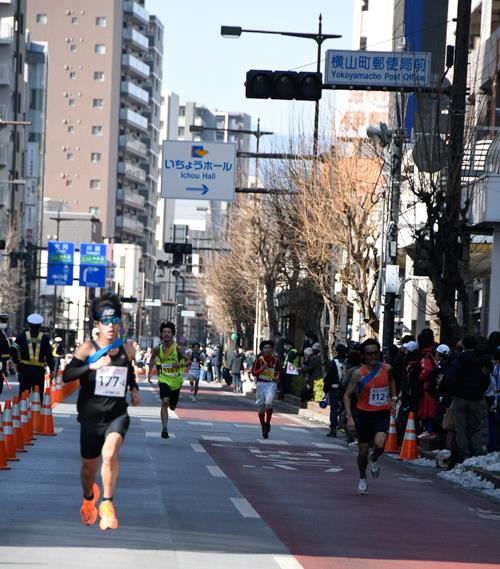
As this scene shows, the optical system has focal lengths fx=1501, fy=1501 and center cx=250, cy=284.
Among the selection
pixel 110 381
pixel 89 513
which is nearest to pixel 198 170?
pixel 110 381

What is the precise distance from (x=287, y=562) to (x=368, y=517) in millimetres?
3789

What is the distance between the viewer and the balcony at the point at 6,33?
103m

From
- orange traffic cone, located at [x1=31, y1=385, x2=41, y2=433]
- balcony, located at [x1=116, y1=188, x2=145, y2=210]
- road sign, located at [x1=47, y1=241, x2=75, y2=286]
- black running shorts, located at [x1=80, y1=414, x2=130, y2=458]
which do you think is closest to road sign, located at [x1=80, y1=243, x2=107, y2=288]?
road sign, located at [x1=47, y1=241, x2=75, y2=286]

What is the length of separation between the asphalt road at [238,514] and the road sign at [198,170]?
902 inches

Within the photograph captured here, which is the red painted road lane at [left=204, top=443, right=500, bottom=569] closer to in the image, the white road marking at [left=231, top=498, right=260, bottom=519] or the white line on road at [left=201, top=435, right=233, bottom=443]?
the white road marking at [left=231, top=498, right=260, bottom=519]

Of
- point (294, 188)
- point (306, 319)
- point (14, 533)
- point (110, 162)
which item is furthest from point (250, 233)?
point (110, 162)

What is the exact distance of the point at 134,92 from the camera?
166250mm

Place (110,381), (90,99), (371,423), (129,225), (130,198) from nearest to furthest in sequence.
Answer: (110,381) < (371,423) < (90,99) < (130,198) < (129,225)

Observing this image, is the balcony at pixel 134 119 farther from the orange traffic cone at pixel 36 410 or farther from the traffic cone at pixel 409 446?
the traffic cone at pixel 409 446

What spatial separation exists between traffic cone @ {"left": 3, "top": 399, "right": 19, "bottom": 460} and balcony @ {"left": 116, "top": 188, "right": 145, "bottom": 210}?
147 meters

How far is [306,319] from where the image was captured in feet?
220

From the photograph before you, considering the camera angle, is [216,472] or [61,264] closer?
[216,472]

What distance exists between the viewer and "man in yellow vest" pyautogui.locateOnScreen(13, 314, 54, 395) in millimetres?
25203

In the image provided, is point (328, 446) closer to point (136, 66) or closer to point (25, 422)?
point (25, 422)
